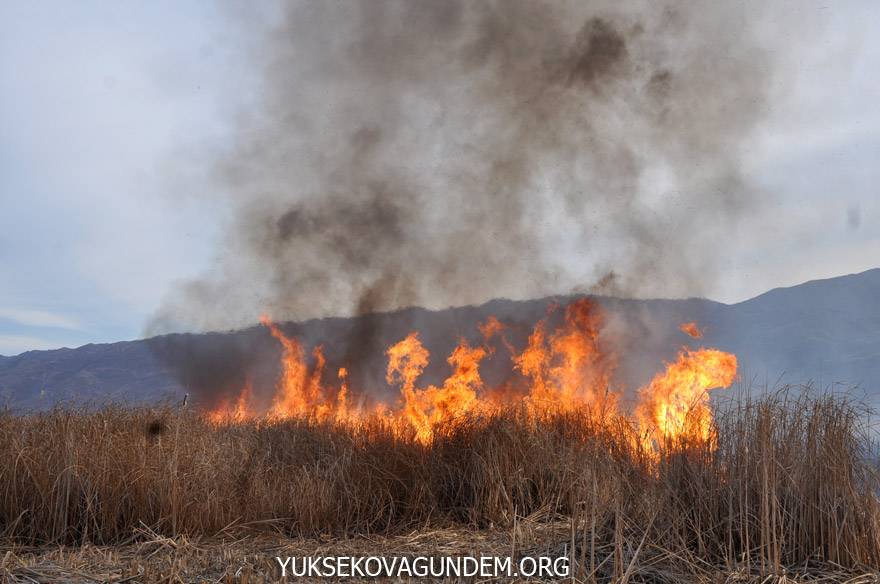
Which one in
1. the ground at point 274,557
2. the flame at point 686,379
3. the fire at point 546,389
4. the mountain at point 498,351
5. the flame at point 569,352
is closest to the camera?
the ground at point 274,557

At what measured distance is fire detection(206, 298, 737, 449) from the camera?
10.0 m

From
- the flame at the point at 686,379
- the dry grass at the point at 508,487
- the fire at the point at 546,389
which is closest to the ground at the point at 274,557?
the dry grass at the point at 508,487

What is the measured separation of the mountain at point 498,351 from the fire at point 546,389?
1378 millimetres

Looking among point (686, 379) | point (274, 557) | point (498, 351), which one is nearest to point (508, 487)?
point (274, 557)

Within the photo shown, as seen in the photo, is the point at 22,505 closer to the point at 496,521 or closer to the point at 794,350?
the point at 496,521

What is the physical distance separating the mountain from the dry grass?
83 centimetres

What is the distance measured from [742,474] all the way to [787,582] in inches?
36.6

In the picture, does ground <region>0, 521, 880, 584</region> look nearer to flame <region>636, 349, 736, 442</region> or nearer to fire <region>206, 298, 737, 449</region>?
fire <region>206, 298, 737, 449</region>

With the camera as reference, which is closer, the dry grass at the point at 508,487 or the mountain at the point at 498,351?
the dry grass at the point at 508,487

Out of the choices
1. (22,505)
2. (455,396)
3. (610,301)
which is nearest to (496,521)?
(22,505)

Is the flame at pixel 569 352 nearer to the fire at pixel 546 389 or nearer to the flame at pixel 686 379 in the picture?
the fire at pixel 546 389

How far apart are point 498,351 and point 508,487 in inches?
2410

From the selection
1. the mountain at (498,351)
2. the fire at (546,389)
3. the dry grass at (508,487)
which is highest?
the mountain at (498,351)

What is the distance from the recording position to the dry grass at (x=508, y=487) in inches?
208
